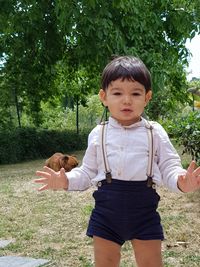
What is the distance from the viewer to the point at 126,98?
7.05 ft

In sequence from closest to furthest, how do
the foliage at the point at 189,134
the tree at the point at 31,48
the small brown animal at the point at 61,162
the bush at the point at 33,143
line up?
1. the foliage at the point at 189,134
2. the small brown animal at the point at 61,162
3. the tree at the point at 31,48
4. the bush at the point at 33,143

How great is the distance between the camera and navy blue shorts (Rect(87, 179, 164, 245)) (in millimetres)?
2088

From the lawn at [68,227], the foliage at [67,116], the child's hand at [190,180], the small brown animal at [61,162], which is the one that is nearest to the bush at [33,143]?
the foliage at [67,116]

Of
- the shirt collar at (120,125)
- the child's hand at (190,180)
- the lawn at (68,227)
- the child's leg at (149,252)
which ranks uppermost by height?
the shirt collar at (120,125)

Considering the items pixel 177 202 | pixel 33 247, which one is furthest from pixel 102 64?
pixel 33 247

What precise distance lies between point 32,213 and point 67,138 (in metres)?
11.9

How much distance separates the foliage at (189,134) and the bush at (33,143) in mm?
7970

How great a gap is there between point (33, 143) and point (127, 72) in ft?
43.6

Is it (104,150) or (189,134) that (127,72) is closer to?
(104,150)

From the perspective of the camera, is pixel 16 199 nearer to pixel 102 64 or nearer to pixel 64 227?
pixel 64 227

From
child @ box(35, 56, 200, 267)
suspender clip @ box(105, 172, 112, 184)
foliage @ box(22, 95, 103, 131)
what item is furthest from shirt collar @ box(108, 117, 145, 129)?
foliage @ box(22, 95, 103, 131)

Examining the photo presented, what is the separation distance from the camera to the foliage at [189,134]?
20.7ft

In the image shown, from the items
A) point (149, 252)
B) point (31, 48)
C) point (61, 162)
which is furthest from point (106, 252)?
point (31, 48)

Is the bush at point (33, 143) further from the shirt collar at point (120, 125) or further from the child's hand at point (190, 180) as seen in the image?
the child's hand at point (190, 180)
